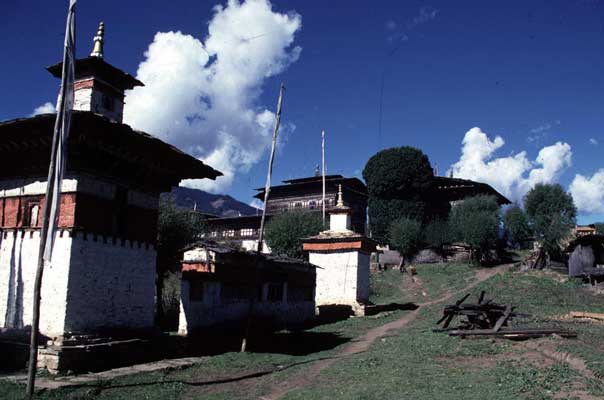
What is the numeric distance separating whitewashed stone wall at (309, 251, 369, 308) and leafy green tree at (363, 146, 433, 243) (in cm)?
2979

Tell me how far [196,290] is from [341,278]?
13142 millimetres

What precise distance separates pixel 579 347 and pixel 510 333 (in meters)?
3.25

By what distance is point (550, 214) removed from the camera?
171 feet

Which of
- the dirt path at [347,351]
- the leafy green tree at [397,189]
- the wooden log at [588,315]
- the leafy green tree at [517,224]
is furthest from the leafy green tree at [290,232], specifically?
the wooden log at [588,315]

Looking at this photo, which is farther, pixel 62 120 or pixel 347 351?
pixel 347 351

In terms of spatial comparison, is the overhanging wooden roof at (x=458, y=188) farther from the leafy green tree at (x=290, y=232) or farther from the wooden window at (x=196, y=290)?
the wooden window at (x=196, y=290)

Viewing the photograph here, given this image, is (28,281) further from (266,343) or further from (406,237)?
(406,237)

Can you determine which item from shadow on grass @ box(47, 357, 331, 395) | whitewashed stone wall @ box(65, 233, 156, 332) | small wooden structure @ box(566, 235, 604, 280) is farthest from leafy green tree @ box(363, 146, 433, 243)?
shadow on grass @ box(47, 357, 331, 395)

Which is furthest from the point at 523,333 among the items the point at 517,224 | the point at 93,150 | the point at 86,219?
the point at 517,224

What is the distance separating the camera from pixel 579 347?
14.7m

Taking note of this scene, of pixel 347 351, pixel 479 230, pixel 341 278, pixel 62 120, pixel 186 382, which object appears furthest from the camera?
pixel 479 230

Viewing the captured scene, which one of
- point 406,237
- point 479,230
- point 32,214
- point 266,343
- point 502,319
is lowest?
point 266,343

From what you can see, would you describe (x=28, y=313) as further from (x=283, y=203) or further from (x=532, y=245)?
(x=532, y=245)

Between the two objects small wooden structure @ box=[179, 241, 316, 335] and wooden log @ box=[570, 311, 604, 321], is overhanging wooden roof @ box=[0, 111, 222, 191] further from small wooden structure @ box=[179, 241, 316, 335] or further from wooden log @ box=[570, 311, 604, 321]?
wooden log @ box=[570, 311, 604, 321]
